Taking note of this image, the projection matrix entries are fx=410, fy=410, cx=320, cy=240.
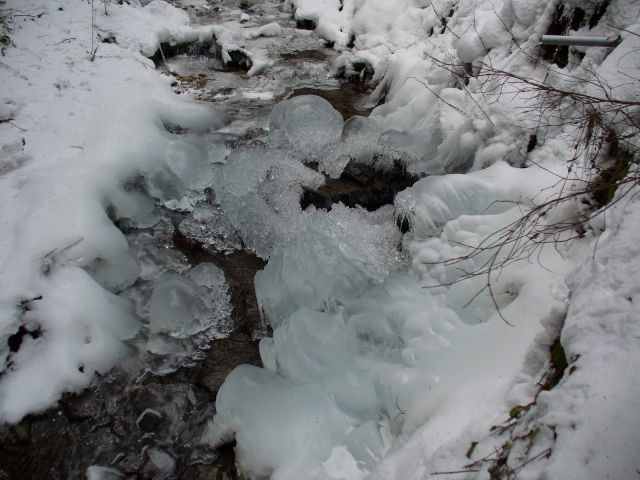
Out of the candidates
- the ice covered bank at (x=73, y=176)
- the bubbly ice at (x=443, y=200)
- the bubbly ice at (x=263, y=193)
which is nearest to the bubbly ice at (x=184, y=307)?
the ice covered bank at (x=73, y=176)

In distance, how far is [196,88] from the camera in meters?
6.22

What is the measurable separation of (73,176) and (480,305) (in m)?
3.70

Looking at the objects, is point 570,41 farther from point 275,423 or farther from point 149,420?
point 149,420

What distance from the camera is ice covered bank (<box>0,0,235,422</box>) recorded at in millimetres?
2943

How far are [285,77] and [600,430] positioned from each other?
6319mm

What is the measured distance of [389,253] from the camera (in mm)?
3650

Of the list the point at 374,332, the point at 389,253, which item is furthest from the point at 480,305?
the point at 389,253

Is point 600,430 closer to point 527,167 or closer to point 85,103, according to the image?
point 527,167

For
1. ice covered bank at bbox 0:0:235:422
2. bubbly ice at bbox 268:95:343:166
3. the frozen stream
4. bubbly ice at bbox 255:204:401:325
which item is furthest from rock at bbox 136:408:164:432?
bubbly ice at bbox 268:95:343:166

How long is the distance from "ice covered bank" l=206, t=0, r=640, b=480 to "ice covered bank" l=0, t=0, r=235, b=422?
1.25 metres

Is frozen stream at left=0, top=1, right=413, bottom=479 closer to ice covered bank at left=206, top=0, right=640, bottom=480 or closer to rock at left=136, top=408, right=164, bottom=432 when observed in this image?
rock at left=136, top=408, right=164, bottom=432

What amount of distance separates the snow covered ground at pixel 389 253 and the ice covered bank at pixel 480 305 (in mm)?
14

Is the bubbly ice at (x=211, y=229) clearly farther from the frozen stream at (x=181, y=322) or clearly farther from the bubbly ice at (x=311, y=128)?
the bubbly ice at (x=311, y=128)

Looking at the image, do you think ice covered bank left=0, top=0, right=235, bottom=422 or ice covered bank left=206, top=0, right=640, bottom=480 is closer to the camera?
ice covered bank left=206, top=0, right=640, bottom=480
